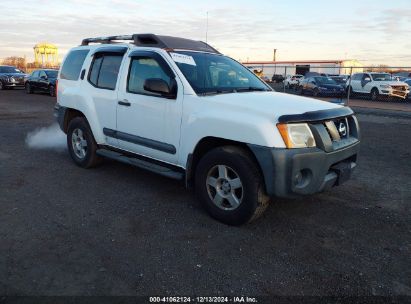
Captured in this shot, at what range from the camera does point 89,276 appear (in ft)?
9.95

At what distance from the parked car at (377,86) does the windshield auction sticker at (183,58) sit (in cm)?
1911

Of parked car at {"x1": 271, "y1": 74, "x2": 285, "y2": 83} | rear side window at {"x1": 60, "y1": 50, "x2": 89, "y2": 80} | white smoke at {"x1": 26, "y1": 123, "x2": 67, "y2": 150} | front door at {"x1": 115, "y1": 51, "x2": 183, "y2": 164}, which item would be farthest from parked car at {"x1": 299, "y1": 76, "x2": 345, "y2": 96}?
parked car at {"x1": 271, "y1": 74, "x2": 285, "y2": 83}

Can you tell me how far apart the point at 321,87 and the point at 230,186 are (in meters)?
21.9

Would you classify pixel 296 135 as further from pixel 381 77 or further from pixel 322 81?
pixel 322 81

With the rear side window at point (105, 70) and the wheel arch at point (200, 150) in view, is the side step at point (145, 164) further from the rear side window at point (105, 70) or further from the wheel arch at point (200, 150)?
the rear side window at point (105, 70)

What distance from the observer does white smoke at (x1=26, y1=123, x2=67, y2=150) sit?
26.0 feet

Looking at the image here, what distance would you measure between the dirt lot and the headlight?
97 cm

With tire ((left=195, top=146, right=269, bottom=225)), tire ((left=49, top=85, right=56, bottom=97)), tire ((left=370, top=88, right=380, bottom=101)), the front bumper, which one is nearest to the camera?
the front bumper

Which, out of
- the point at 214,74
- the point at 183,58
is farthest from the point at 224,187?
the point at 183,58

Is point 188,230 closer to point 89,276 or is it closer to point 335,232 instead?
point 89,276

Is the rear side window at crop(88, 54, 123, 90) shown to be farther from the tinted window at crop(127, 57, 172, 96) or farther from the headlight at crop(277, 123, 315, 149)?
the headlight at crop(277, 123, 315, 149)

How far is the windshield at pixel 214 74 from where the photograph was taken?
14.6ft

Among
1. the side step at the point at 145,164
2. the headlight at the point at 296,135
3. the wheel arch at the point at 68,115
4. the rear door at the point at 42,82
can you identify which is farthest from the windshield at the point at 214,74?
the rear door at the point at 42,82

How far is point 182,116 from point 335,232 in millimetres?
2067
